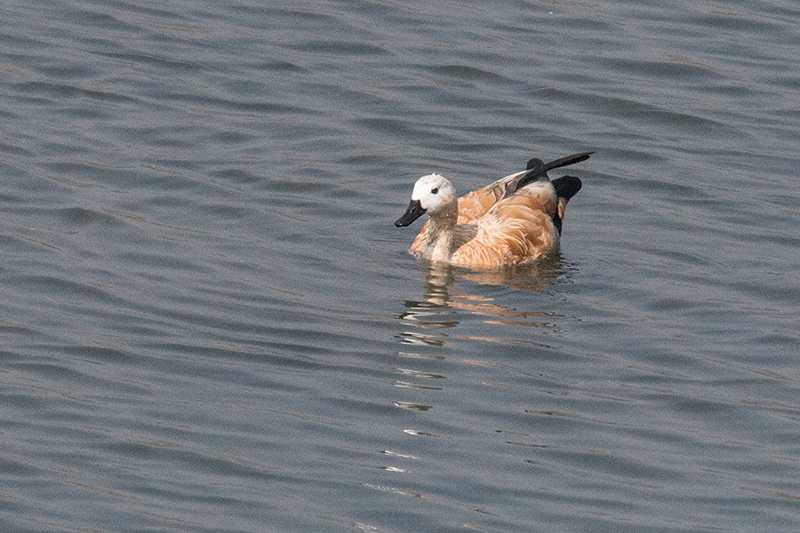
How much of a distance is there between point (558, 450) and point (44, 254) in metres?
4.62

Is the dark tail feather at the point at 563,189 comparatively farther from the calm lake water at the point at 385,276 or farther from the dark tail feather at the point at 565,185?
the calm lake water at the point at 385,276

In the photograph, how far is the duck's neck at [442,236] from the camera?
39.7ft

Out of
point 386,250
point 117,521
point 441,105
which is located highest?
point 441,105

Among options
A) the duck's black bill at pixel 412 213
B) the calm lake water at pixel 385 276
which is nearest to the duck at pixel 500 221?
the duck's black bill at pixel 412 213

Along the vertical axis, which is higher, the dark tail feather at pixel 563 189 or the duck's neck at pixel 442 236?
the dark tail feather at pixel 563 189

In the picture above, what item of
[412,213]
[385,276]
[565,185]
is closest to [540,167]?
[565,185]

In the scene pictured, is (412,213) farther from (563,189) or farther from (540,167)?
(563,189)

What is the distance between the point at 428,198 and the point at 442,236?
463mm

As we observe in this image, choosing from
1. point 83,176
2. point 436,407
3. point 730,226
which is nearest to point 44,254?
point 83,176

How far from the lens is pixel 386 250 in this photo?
12.1 metres

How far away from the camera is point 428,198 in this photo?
11.8m

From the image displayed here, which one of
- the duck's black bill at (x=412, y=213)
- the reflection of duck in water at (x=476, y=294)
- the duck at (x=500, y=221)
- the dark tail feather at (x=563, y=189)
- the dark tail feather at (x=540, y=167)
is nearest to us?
the reflection of duck in water at (x=476, y=294)

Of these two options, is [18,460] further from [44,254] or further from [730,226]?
[730,226]

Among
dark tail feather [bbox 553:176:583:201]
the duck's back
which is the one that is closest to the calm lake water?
the duck's back
